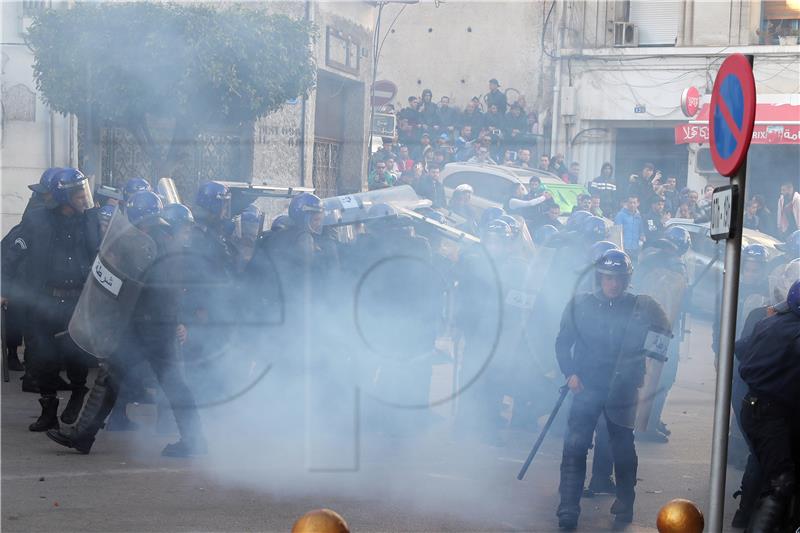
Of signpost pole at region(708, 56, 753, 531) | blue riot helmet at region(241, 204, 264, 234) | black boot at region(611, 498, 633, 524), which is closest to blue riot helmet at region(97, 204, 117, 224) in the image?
blue riot helmet at region(241, 204, 264, 234)

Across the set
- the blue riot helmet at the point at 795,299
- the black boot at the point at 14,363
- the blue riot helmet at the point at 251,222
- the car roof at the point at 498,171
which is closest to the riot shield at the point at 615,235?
the blue riot helmet at the point at 251,222

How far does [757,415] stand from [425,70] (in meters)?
22.3

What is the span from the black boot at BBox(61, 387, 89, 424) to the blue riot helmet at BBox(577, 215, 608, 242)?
377cm

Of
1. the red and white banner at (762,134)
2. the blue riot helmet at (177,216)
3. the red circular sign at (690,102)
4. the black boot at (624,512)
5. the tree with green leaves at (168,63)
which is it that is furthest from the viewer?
the red circular sign at (690,102)

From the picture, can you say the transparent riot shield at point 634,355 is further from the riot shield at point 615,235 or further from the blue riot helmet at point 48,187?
the blue riot helmet at point 48,187

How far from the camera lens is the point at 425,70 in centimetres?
2745

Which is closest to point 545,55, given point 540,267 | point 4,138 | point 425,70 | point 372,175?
point 425,70

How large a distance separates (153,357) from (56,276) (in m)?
1.16

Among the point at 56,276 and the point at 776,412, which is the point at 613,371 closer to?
the point at 776,412

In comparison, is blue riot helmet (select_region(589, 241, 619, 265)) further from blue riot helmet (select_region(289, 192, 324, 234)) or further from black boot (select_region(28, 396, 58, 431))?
black boot (select_region(28, 396, 58, 431))

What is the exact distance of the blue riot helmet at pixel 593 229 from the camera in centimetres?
887

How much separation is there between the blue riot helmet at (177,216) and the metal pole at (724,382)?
14.0 ft

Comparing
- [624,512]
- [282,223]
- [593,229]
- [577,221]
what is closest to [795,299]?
[624,512]

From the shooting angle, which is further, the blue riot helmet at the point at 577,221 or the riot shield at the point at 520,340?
the blue riot helmet at the point at 577,221
